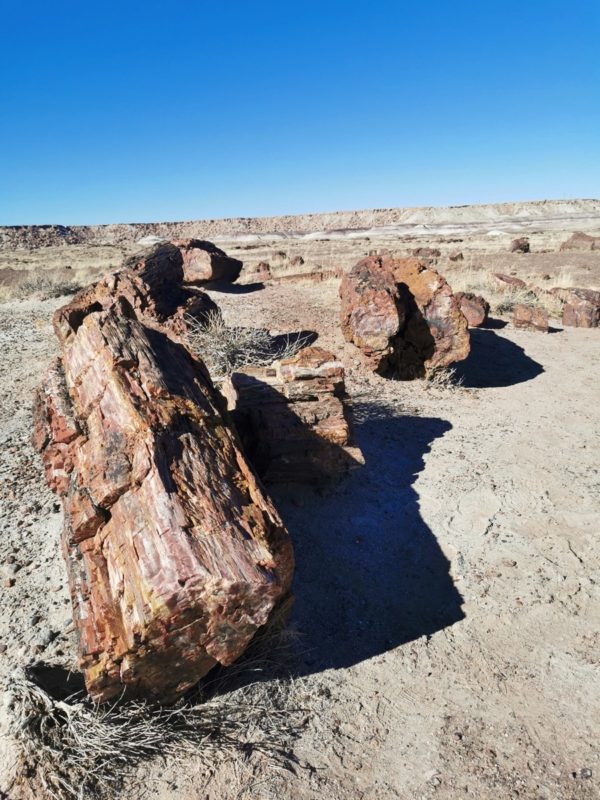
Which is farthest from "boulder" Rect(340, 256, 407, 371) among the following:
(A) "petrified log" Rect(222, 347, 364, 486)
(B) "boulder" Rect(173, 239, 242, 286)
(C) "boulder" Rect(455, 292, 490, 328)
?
(B) "boulder" Rect(173, 239, 242, 286)

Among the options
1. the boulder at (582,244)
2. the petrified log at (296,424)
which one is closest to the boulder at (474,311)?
the petrified log at (296,424)

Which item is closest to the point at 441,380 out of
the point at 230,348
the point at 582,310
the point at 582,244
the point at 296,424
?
the point at 230,348

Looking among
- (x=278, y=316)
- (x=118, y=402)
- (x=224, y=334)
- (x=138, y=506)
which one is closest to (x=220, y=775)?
(x=138, y=506)

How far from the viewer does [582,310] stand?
11.4m

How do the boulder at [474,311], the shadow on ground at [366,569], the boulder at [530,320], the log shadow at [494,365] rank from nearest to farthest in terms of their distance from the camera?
the shadow on ground at [366,569], the log shadow at [494,365], the boulder at [474,311], the boulder at [530,320]

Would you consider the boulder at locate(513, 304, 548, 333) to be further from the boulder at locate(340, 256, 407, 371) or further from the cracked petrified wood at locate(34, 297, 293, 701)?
the cracked petrified wood at locate(34, 297, 293, 701)

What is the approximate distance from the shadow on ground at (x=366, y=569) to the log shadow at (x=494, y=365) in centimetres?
338

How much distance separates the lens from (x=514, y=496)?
478 centimetres

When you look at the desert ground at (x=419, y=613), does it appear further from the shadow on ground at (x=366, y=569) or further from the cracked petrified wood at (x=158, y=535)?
the cracked petrified wood at (x=158, y=535)

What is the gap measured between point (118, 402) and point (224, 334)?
5.14 metres

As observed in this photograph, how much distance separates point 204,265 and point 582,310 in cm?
920

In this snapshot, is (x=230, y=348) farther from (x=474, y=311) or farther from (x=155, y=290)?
(x=474, y=311)

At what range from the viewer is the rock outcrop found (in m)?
2.24

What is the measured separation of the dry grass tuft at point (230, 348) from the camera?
7723mm
